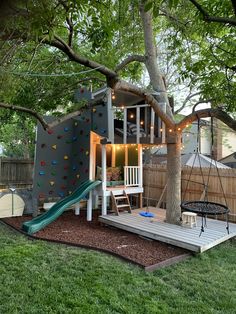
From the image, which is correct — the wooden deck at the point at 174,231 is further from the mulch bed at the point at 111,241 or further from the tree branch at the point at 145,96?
the tree branch at the point at 145,96

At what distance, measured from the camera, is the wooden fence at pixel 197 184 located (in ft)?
24.5

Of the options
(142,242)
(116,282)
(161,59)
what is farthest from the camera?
(161,59)

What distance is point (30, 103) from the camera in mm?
7426

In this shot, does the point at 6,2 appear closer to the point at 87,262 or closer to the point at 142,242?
the point at 87,262

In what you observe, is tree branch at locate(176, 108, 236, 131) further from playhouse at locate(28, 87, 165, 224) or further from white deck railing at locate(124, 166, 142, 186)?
white deck railing at locate(124, 166, 142, 186)

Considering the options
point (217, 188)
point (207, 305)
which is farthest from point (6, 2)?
point (217, 188)

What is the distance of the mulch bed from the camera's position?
4.96 m

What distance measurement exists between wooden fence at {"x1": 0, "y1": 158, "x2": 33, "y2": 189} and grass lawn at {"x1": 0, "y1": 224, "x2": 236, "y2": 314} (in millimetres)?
7038

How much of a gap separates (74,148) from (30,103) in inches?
86.4

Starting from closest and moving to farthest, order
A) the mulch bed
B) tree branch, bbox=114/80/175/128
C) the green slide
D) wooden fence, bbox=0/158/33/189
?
the mulch bed < tree branch, bbox=114/80/175/128 < the green slide < wooden fence, bbox=0/158/33/189

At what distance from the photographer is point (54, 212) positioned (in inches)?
286

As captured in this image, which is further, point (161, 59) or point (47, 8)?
point (161, 59)

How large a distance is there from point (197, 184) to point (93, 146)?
11.5 feet

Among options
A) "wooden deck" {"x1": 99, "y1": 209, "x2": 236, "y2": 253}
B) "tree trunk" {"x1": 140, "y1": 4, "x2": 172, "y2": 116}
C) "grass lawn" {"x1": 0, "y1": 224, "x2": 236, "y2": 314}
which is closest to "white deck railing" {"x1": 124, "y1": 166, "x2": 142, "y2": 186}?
"wooden deck" {"x1": 99, "y1": 209, "x2": 236, "y2": 253}
